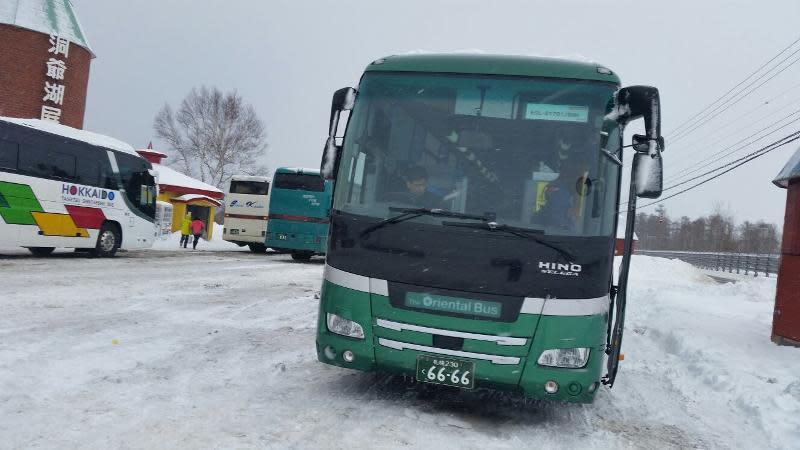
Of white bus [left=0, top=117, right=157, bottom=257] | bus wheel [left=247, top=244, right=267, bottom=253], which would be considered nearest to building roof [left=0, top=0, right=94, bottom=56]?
bus wheel [left=247, top=244, right=267, bottom=253]

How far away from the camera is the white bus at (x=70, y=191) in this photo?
14078 mm

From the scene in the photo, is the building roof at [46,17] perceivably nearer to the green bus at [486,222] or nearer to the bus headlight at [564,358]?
the green bus at [486,222]

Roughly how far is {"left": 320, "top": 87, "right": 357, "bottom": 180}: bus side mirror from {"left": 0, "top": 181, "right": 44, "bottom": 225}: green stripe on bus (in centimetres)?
1212

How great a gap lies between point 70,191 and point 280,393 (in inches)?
529

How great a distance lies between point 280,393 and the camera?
4750 mm

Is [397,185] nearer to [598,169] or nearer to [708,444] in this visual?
[598,169]

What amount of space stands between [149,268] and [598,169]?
12.6 meters

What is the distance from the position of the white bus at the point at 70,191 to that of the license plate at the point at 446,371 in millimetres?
13450

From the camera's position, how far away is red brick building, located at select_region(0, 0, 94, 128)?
30891 mm

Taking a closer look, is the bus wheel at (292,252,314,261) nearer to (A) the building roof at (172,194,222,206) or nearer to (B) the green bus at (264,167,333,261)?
(B) the green bus at (264,167,333,261)

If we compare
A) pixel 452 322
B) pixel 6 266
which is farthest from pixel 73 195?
pixel 452 322

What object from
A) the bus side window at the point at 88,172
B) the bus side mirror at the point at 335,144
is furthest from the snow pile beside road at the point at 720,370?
the bus side window at the point at 88,172

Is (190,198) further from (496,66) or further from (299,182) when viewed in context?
(496,66)

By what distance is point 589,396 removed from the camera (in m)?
4.34
